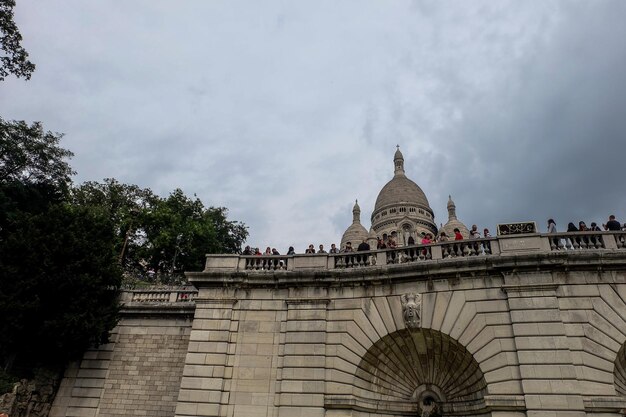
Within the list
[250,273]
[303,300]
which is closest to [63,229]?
[250,273]

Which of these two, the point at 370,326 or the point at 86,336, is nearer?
the point at 370,326

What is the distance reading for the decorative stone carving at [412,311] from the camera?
14579 mm

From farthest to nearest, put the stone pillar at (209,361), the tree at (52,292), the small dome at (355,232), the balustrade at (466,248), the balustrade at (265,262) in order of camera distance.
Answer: the small dome at (355,232) < the tree at (52,292) < the balustrade at (265,262) < the balustrade at (466,248) < the stone pillar at (209,361)

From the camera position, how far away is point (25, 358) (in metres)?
19.1

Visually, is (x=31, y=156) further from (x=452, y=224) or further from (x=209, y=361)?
(x=452, y=224)

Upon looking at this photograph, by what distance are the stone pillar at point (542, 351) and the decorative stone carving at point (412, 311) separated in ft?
9.38

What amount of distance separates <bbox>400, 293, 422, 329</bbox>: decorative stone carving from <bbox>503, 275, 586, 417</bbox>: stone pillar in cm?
286

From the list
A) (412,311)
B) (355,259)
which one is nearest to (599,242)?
(412,311)

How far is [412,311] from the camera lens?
48.0 feet

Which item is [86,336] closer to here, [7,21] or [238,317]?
[238,317]

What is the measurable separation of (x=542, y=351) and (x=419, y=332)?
12.3 feet

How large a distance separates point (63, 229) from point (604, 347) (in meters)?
21.3

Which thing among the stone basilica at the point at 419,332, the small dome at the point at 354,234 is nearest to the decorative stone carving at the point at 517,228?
the stone basilica at the point at 419,332

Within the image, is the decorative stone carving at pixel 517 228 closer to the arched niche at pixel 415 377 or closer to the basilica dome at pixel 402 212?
the arched niche at pixel 415 377
